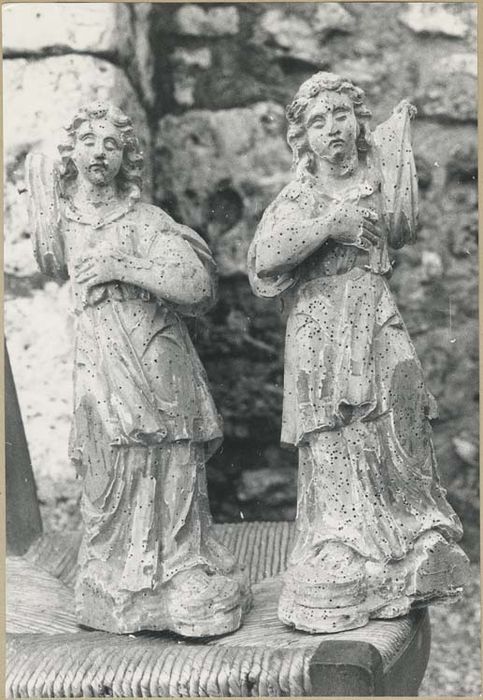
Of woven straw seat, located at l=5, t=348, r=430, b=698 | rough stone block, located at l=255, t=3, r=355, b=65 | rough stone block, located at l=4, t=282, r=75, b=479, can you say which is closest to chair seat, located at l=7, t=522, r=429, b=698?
woven straw seat, located at l=5, t=348, r=430, b=698

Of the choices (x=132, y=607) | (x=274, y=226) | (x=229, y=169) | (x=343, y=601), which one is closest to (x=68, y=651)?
(x=132, y=607)

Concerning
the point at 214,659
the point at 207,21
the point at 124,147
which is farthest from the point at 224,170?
the point at 214,659

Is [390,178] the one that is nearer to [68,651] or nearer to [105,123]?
[105,123]

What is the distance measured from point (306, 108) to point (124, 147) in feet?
1.04

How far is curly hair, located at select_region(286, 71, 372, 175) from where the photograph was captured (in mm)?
2295

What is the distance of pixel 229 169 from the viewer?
3236mm

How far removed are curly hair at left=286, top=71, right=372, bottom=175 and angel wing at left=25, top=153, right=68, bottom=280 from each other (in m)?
0.41

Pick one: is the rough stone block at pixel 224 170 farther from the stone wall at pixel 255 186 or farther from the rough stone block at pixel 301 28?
the rough stone block at pixel 301 28

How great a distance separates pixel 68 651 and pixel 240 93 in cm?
146

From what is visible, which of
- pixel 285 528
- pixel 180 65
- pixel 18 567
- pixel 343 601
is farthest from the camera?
pixel 180 65

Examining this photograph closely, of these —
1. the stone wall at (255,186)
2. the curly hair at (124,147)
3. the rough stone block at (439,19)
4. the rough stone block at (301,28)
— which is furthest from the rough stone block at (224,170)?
the curly hair at (124,147)

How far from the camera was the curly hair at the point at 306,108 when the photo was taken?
7.53ft

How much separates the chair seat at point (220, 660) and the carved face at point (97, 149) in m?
0.78

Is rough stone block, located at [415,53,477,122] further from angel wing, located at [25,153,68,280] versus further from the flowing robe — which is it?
angel wing, located at [25,153,68,280]
